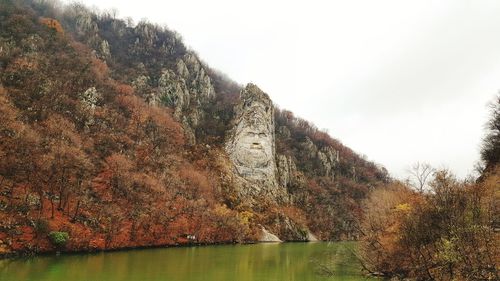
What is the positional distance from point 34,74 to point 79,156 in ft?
102

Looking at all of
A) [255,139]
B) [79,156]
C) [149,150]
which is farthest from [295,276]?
[255,139]

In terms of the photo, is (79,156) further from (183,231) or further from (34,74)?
(34,74)

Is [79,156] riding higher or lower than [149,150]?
lower

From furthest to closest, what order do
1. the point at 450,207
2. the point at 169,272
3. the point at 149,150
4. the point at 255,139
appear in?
1. the point at 255,139
2. the point at 149,150
3. the point at 169,272
4. the point at 450,207

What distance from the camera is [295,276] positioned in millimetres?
35031

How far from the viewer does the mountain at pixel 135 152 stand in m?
56.0

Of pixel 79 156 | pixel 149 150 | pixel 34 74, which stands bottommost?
pixel 79 156

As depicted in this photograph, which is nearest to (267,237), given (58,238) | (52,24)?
(58,238)

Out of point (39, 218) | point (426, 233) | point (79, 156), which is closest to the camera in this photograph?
point (426, 233)

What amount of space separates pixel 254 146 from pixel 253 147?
0.58 m

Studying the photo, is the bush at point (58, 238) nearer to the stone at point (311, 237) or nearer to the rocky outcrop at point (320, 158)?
the stone at point (311, 237)

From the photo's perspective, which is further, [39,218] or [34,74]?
[34,74]

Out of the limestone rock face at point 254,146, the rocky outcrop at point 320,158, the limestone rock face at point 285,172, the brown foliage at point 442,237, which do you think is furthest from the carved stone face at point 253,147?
the brown foliage at point 442,237

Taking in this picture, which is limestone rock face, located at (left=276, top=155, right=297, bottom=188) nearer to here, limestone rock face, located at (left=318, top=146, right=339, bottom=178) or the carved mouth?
the carved mouth
